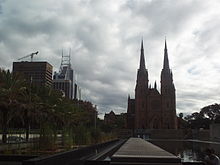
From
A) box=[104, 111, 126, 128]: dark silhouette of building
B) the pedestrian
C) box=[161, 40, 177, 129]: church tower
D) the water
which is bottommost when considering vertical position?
the water

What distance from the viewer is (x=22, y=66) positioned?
69875 millimetres

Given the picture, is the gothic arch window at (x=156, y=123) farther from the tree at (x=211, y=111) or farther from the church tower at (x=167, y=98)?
the tree at (x=211, y=111)

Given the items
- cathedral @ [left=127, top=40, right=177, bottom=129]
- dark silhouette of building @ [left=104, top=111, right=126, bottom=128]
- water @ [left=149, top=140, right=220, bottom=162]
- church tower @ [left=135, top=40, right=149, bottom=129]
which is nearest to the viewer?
water @ [left=149, top=140, right=220, bottom=162]

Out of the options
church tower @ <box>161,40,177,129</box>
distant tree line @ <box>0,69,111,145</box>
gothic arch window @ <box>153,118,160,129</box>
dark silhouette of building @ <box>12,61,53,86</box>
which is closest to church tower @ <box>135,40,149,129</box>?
gothic arch window @ <box>153,118,160,129</box>

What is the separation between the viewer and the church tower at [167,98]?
4055 inches

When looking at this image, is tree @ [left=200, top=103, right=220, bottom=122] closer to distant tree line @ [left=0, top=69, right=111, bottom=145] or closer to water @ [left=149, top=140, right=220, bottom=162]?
water @ [left=149, top=140, right=220, bottom=162]

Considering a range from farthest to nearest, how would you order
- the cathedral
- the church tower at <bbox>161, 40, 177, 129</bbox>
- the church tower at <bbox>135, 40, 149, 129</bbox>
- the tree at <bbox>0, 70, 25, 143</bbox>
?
1. the church tower at <bbox>135, 40, 149, 129</bbox>
2. the cathedral
3. the church tower at <bbox>161, 40, 177, 129</bbox>
4. the tree at <bbox>0, 70, 25, 143</bbox>

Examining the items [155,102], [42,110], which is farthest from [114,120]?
[42,110]

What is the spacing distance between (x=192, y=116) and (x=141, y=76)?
27.1 meters

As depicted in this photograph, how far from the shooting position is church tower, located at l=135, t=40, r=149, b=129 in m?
106

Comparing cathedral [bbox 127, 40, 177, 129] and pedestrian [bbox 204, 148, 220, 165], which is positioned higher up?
cathedral [bbox 127, 40, 177, 129]

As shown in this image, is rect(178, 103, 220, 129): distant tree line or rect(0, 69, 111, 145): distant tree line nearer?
rect(0, 69, 111, 145): distant tree line

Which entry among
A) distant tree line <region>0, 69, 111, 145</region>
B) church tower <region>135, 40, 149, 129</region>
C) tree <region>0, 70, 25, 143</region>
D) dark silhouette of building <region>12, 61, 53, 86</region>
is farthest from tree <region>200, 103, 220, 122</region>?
tree <region>0, 70, 25, 143</region>

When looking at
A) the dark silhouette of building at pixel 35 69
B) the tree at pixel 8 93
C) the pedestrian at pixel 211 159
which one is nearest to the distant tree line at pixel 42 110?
the tree at pixel 8 93
